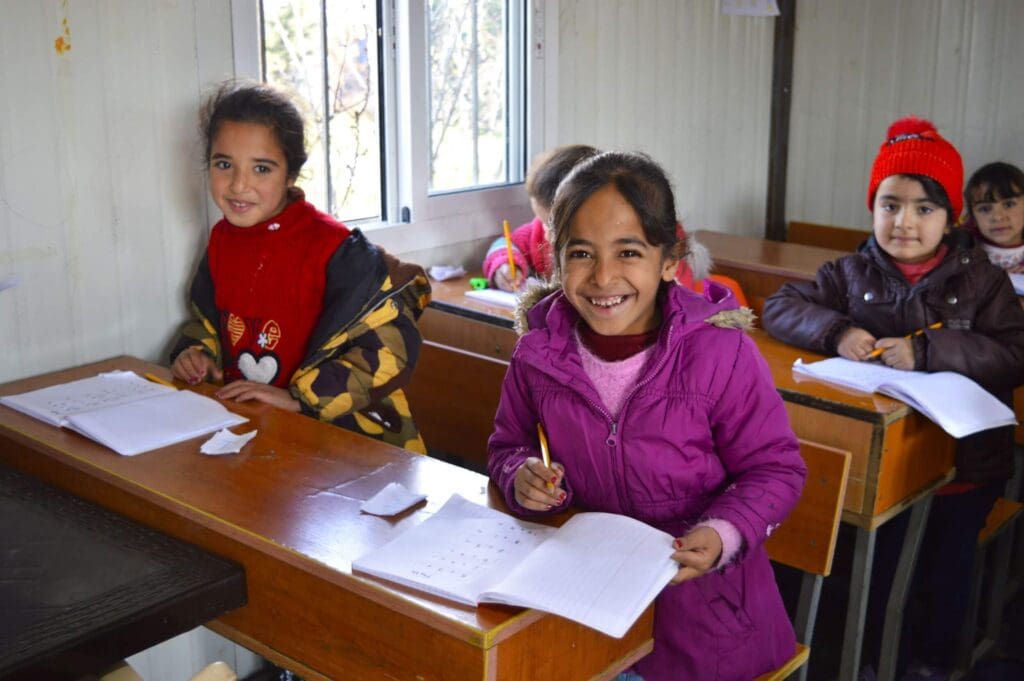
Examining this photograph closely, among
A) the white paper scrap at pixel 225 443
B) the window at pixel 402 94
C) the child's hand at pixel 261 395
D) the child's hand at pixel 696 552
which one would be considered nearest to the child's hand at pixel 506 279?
the window at pixel 402 94

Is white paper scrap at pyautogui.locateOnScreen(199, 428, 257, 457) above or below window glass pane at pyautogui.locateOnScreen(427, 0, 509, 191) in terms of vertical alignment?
below

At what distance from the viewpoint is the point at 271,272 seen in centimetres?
234

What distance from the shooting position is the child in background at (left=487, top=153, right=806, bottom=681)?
165 cm

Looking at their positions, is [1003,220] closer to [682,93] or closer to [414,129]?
[682,93]

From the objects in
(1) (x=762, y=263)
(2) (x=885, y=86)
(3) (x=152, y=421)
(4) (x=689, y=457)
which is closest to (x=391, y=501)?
(4) (x=689, y=457)

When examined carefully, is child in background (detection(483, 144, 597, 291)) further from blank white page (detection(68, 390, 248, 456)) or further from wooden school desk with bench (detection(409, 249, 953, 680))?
blank white page (detection(68, 390, 248, 456))

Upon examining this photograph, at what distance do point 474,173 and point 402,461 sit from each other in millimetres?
1789

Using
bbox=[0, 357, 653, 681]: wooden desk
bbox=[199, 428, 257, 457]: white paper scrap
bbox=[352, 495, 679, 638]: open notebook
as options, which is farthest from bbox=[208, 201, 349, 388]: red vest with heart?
bbox=[352, 495, 679, 638]: open notebook

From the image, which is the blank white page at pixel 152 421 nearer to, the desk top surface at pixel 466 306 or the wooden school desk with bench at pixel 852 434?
the wooden school desk with bench at pixel 852 434

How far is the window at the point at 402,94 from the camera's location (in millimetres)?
2883

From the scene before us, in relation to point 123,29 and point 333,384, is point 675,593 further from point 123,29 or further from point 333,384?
point 123,29

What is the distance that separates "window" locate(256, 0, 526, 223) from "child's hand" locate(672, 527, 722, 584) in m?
1.56

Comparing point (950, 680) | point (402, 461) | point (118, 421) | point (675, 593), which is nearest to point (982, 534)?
point (950, 680)

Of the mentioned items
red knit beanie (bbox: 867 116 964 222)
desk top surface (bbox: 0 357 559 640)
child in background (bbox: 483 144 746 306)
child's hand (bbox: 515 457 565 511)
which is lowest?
desk top surface (bbox: 0 357 559 640)
